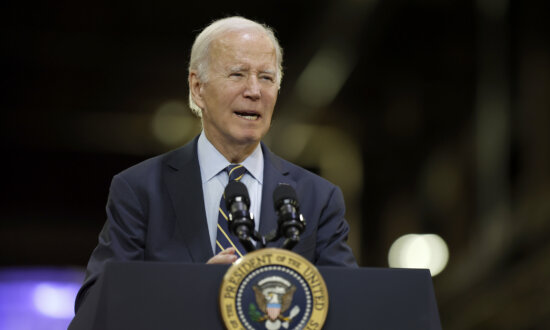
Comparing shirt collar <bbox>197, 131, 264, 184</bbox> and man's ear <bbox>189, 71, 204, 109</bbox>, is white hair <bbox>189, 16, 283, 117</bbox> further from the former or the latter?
shirt collar <bbox>197, 131, 264, 184</bbox>

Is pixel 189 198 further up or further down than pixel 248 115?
further down

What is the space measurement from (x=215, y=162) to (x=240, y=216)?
619 millimetres

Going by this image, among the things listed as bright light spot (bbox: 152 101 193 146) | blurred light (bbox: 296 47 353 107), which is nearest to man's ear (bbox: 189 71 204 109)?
blurred light (bbox: 296 47 353 107)

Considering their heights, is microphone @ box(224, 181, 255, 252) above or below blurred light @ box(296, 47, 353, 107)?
below

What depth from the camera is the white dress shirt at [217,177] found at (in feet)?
6.57

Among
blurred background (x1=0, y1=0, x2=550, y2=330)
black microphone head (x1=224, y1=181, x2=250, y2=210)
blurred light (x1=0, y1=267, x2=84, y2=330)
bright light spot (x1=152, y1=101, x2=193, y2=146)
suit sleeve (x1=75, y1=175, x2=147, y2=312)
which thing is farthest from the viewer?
bright light spot (x1=152, y1=101, x2=193, y2=146)

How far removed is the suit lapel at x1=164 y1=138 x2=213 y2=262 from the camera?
1.87 m

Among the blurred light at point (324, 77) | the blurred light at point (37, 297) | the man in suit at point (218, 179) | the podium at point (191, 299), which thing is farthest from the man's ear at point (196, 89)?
the blurred light at point (324, 77)

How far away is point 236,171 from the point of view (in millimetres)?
2062

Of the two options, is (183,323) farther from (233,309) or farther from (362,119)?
(362,119)

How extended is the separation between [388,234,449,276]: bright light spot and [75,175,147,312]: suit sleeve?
428 cm

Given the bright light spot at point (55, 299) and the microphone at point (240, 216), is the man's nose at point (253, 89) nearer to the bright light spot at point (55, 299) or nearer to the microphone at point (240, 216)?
the microphone at point (240, 216)

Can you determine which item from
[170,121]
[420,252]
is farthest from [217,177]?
[170,121]

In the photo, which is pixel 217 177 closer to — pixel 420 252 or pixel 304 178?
pixel 304 178
